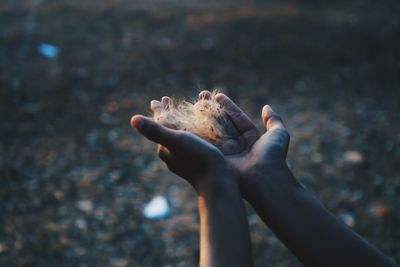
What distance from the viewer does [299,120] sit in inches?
191

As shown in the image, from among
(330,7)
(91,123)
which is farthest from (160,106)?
(330,7)

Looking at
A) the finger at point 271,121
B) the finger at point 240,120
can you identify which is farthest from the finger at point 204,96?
the finger at point 271,121

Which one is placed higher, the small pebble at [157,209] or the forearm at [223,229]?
the small pebble at [157,209]

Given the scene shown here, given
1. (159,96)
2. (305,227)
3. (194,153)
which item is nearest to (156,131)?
(194,153)

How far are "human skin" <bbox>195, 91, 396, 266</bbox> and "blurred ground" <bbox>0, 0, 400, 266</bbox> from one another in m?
1.51

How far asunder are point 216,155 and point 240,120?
1.63 feet

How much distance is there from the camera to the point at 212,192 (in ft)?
5.64

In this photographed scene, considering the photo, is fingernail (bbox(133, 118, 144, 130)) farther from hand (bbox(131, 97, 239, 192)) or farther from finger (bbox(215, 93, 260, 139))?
finger (bbox(215, 93, 260, 139))

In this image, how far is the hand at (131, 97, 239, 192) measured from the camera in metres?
1.75

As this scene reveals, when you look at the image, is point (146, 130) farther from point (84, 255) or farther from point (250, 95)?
point (250, 95)

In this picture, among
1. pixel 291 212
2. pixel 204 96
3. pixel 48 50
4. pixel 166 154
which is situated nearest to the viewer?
pixel 291 212

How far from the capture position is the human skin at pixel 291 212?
5.29 feet

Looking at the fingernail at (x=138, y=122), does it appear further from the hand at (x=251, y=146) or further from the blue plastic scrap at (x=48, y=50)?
the blue plastic scrap at (x=48, y=50)

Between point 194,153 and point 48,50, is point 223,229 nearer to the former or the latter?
point 194,153
